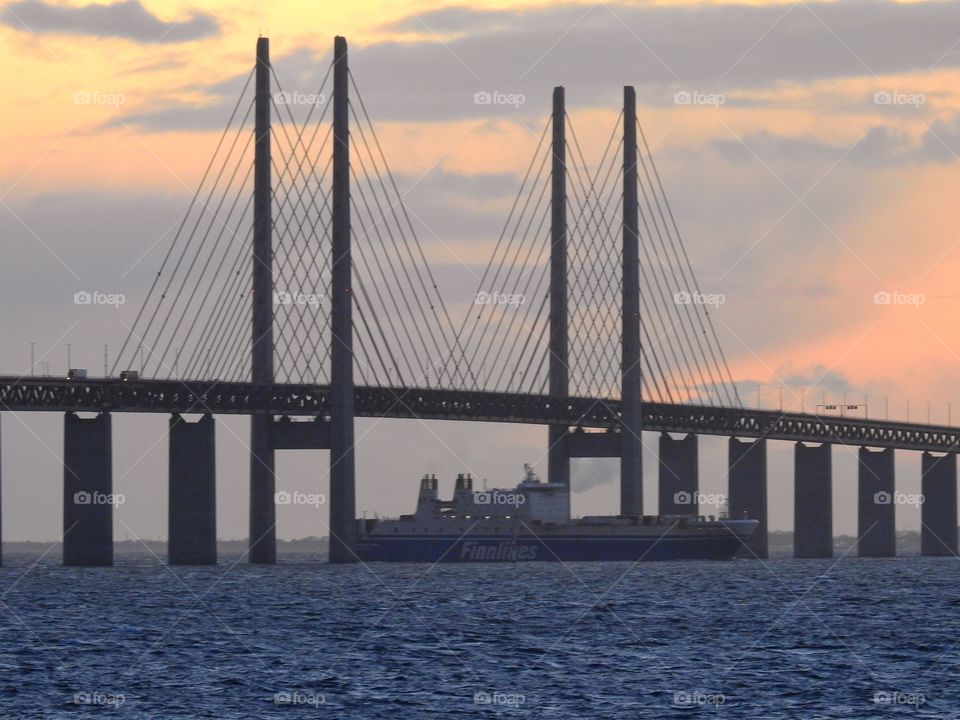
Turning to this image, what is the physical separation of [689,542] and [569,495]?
11.7 metres

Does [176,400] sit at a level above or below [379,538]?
above

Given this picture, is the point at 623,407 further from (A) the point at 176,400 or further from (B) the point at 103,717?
(B) the point at 103,717

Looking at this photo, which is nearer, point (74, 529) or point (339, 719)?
point (339, 719)

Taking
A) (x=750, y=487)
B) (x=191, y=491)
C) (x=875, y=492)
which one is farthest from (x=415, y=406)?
(x=875, y=492)

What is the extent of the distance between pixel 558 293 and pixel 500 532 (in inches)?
717

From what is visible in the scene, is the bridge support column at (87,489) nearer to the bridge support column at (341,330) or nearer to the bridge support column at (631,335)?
the bridge support column at (341,330)

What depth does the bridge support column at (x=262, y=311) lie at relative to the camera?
Result: 12200 cm

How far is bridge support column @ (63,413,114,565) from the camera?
12256cm

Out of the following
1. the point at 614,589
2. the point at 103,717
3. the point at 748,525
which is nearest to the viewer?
the point at 103,717

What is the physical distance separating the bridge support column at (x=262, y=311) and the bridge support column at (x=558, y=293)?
2400cm

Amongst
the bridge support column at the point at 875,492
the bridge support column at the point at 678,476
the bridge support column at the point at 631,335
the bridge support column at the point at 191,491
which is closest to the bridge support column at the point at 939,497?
the bridge support column at the point at 875,492

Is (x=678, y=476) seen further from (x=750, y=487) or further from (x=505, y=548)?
(x=505, y=548)

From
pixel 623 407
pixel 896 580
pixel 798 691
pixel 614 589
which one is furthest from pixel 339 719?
pixel 623 407

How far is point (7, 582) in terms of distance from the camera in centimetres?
11631
